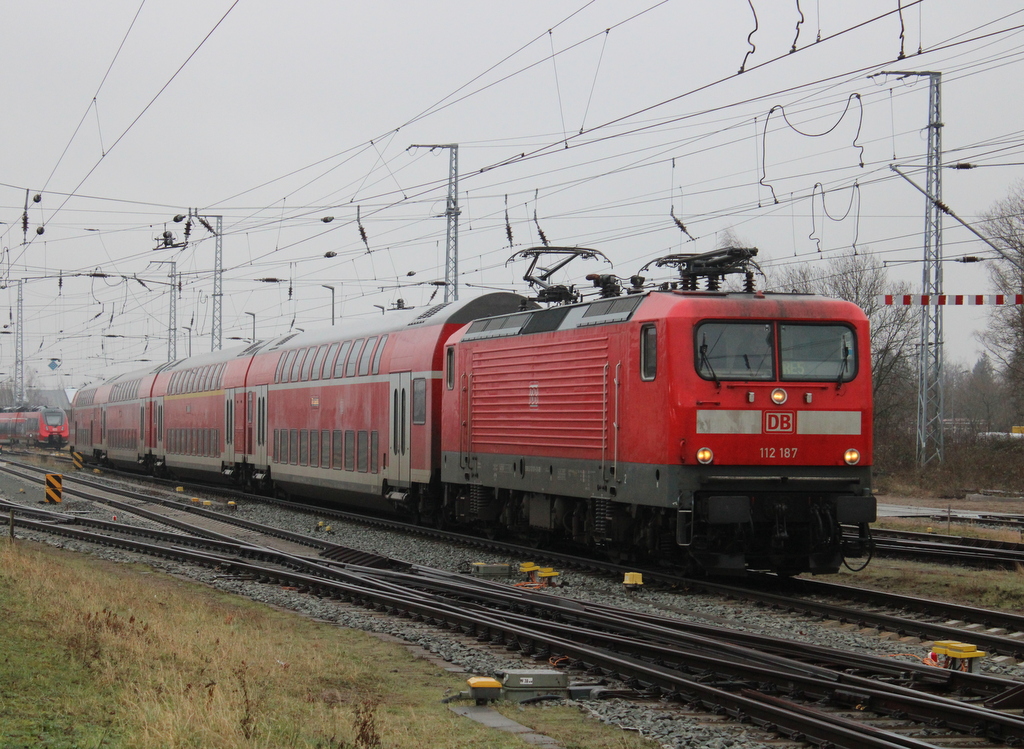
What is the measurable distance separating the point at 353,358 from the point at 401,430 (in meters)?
3.38

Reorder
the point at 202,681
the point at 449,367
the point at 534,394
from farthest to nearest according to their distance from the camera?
the point at 449,367
the point at 534,394
the point at 202,681

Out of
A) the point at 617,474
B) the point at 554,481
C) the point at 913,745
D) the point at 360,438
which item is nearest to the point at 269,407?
the point at 360,438

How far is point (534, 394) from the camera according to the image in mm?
17109

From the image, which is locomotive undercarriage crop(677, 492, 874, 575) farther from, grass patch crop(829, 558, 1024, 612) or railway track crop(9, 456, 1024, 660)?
grass patch crop(829, 558, 1024, 612)

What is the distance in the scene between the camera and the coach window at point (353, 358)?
24.8 meters

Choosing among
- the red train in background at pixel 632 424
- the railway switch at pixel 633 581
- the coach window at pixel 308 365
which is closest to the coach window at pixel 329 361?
the coach window at pixel 308 365

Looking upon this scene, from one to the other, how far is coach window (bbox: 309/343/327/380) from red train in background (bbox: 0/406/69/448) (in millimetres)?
58079

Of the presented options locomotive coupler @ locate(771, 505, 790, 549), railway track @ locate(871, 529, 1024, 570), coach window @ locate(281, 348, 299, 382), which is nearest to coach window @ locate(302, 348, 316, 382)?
coach window @ locate(281, 348, 299, 382)

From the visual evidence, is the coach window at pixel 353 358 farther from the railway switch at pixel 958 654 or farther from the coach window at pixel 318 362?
the railway switch at pixel 958 654

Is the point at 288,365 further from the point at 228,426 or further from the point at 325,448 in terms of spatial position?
the point at 228,426

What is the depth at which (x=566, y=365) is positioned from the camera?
52.9 ft

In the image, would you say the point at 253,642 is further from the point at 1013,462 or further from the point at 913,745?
the point at 1013,462

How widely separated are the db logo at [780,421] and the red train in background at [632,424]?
0.06ft

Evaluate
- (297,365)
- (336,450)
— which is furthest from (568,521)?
(297,365)
